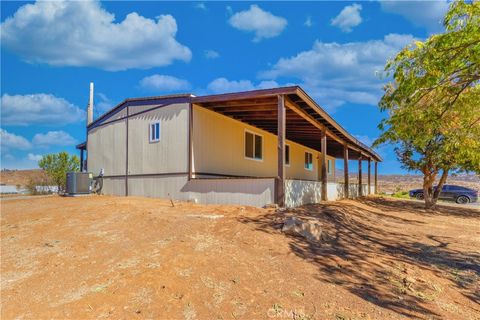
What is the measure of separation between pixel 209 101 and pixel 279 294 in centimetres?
732

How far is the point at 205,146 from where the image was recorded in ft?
38.1

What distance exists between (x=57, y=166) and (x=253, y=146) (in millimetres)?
15193

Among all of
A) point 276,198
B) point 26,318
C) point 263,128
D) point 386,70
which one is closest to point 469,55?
point 386,70

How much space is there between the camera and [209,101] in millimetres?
10539

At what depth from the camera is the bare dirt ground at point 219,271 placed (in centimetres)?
402

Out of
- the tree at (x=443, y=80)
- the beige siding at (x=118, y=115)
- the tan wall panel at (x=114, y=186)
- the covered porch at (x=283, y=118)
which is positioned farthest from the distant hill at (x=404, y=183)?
the beige siding at (x=118, y=115)

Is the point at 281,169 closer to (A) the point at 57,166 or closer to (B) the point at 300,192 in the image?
(B) the point at 300,192

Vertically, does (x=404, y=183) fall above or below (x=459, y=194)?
below

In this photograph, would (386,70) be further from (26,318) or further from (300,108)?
(26,318)

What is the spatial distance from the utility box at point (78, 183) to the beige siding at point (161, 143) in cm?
247

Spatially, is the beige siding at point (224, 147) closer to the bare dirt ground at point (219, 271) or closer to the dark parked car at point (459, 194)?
the bare dirt ground at point (219, 271)

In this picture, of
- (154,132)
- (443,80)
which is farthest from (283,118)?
(154,132)

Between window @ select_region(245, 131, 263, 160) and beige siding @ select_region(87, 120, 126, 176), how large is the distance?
16.3ft

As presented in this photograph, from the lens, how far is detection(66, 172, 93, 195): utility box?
13.7 metres
